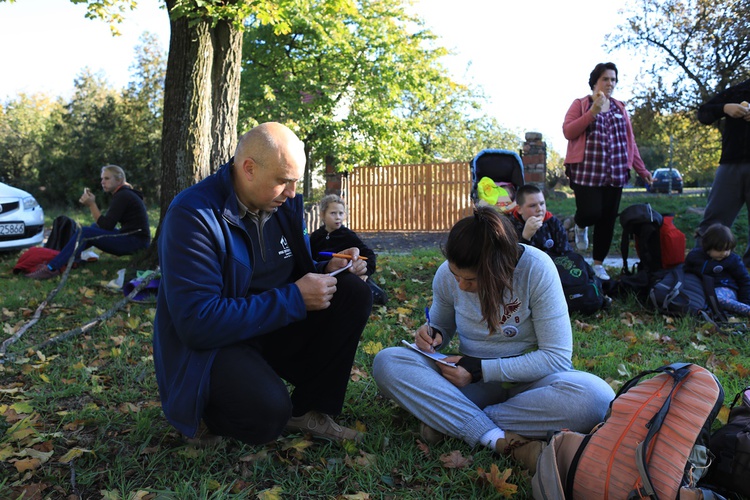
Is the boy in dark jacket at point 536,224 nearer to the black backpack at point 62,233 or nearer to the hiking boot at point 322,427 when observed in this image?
the hiking boot at point 322,427

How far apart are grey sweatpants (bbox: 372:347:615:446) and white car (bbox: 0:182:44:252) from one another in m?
8.23

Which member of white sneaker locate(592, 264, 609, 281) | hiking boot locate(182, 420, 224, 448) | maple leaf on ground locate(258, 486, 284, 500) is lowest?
maple leaf on ground locate(258, 486, 284, 500)

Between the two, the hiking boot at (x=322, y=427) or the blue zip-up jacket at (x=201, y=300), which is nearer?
the blue zip-up jacket at (x=201, y=300)

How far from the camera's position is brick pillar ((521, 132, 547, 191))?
405 inches

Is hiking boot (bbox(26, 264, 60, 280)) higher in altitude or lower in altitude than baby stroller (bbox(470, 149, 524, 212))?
lower

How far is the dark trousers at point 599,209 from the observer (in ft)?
19.8

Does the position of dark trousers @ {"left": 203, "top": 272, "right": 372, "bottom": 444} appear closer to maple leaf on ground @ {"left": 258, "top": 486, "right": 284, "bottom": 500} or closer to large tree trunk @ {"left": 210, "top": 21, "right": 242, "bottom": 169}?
maple leaf on ground @ {"left": 258, "top": 486, "right": 284, "bottom": 500}

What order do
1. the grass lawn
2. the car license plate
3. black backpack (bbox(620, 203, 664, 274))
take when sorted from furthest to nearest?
the car license plate < black backpack (bbox(620, 203, 664, 274)) < the grass lawn

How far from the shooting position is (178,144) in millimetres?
7020

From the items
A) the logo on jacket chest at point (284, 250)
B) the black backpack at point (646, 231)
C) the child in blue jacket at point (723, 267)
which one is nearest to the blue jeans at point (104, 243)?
the logo on jacket chest at point (284, 250)

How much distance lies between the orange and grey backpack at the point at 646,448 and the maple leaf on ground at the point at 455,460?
0.42 metres

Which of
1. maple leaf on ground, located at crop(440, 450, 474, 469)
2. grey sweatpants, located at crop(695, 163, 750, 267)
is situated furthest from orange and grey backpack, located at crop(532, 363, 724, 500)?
grey sweatpants, located at crop(695, 163, 750, 267)

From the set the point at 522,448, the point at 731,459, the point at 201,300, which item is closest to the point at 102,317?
the point at 201,300

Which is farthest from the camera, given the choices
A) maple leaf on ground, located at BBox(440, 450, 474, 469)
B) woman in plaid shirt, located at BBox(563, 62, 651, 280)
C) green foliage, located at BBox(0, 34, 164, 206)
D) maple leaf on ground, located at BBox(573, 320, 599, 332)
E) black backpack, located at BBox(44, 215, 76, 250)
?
green foliage, located at BBox(0, 34, 164, 206)
